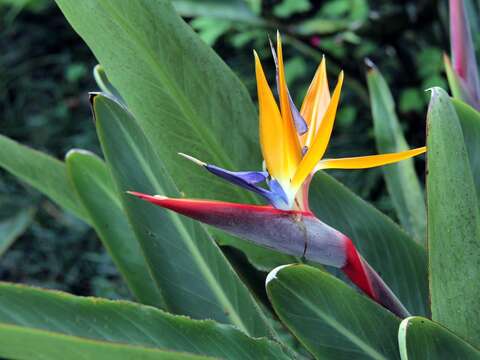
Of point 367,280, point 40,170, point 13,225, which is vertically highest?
point 40,170

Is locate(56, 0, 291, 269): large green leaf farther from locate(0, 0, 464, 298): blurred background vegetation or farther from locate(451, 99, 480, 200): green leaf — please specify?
locate(0, 0, 464, 298): blurred background vegetation

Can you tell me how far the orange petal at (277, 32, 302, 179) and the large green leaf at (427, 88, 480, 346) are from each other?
106mm

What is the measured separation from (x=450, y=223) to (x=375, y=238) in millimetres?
194

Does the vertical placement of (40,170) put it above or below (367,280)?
above

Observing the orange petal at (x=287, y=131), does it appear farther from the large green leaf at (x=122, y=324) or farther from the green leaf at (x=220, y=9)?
the green leaf at (x=220, y=9)

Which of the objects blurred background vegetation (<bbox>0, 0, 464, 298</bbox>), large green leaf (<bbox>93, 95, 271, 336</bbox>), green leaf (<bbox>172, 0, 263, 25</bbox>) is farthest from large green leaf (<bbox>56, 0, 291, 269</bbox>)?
green leaf (<bbox>172, 0, 263, 25</bbox>)

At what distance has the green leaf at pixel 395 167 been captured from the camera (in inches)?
35.6

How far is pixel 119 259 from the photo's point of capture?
0.82 m

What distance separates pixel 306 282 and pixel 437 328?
0.10 m

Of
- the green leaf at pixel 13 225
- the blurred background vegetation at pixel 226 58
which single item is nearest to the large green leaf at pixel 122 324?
the blurred background vegetation at pixel 226 58

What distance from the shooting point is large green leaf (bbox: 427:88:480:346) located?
586 millimetres

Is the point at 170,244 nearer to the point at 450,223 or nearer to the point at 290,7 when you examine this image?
the point at 450,223

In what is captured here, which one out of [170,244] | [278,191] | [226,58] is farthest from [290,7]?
[278,191]

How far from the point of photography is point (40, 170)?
87 centimetres
